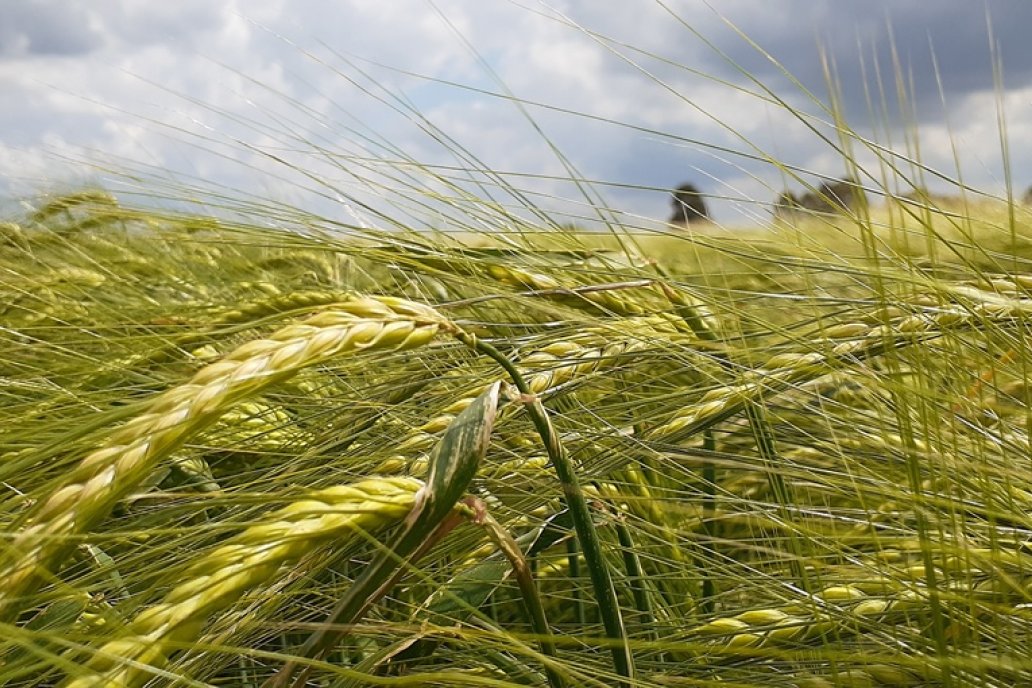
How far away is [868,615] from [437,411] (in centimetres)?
33

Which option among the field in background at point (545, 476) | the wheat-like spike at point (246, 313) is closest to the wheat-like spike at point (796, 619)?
the field in background at point (545, 476)

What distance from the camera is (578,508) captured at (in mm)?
588

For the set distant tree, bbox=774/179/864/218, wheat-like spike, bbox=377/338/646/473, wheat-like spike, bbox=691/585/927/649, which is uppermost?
distant tree, bbox=774/179/864/218

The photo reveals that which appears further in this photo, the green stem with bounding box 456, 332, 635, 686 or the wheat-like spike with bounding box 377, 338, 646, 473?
the wheat-like spike with bounding box 377, 338, 646, 473

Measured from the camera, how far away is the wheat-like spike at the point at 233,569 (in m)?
0.44

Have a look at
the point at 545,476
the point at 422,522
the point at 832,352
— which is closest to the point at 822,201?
the point at 832,352

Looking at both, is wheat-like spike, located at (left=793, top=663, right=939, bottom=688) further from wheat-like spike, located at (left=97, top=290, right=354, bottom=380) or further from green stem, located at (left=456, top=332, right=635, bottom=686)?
wheat-like spike, located at (left=97, top=290, right=354, bottom=380)

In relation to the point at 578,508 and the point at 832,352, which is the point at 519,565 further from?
the point at 832,352

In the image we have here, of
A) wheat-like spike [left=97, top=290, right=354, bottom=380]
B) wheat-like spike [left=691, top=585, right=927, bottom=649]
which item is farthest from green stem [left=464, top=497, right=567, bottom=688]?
wheat-like spike [left=97, top=290, right=354, bottom=380]

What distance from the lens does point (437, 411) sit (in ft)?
A: 2.51

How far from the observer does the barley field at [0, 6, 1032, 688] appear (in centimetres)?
48

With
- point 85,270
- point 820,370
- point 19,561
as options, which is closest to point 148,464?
point 19,561

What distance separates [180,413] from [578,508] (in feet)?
0.75

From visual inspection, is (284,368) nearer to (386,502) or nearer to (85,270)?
(386,502)
